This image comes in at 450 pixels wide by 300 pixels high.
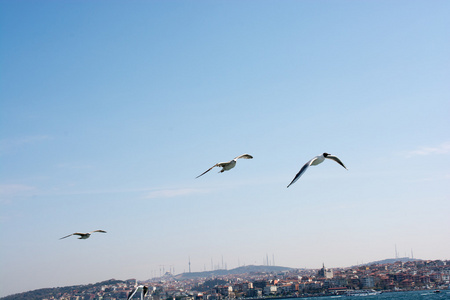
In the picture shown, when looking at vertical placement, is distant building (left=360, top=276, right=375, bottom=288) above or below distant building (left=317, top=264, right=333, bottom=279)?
below

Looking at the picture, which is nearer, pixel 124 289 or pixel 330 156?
pixel 330 156

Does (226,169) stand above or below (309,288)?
above

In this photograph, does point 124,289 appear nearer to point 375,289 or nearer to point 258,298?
point 258,298

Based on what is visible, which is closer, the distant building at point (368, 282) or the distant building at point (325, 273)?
the distant building at point (368, 282)

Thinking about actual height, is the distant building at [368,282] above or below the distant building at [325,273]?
below

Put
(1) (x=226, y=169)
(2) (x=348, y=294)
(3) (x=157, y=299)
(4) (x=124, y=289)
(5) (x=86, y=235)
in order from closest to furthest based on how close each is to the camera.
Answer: (1) (x=226, y=169)
(5) (x=86, y=235)
(2) (x=348, y=294)
(3) (x=157, y=299)
(4) (x=124, y=289)

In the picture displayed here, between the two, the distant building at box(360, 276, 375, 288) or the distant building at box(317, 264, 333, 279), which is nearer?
the distant building at box(360, 276, 375, 288)

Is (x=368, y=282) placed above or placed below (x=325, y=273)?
below

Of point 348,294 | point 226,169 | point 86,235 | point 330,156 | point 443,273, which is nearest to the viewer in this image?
point 330,156

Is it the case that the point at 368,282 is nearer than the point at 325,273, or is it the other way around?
the point at 368,282

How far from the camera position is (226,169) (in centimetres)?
1496

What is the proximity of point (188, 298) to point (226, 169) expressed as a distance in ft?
502

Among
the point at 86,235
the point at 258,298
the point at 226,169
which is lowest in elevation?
the point at 258,298

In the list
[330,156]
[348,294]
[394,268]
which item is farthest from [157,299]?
[330,156]
